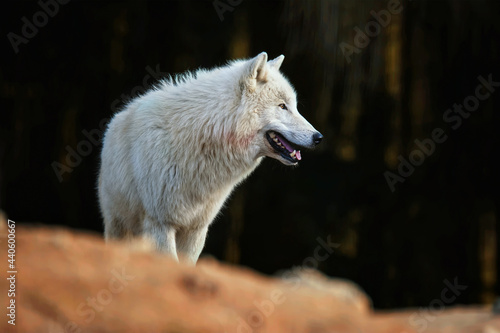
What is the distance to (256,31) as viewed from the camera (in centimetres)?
934

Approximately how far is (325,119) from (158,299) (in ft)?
21.9

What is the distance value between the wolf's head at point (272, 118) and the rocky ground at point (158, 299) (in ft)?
7.34

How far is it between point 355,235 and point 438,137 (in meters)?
1.70

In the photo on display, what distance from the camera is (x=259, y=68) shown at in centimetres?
541

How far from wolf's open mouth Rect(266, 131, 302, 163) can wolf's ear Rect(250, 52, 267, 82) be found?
16.7 inches

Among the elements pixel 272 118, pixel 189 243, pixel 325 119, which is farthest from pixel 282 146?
pixel 325 119

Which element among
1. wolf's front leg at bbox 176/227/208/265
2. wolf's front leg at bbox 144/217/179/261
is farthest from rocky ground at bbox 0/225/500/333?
wolf's front leg at bbox 176/227/208/265

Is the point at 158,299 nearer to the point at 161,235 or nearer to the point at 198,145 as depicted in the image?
the point at 161,235

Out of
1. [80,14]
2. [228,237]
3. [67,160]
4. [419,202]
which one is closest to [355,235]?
[419,202]

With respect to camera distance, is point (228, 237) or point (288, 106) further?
point (228, 237)

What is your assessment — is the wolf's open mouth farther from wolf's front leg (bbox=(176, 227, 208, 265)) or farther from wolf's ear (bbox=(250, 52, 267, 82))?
wolf's front leg (bbox=(176, 227, 208, 265))

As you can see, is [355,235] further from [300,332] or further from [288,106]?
[300,332]

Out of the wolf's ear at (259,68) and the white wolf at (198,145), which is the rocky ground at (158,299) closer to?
the white wolf at (198,145)

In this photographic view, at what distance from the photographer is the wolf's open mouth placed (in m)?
5.45
